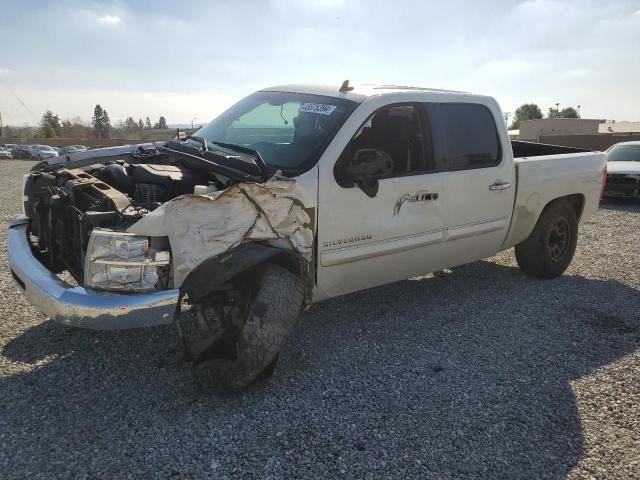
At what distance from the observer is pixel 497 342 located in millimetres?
4047

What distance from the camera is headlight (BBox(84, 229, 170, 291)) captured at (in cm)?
277

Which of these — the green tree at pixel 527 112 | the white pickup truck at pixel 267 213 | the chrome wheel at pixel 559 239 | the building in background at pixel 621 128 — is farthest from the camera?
the green tree at pixel 527 112

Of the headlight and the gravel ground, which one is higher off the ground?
the headlight

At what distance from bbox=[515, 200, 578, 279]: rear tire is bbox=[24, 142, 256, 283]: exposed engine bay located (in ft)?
11.8

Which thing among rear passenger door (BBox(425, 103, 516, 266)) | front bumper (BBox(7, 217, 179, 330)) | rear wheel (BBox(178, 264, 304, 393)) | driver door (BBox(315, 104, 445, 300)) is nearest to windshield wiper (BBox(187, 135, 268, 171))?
driver door (BBox(315, 104, 445, 300))

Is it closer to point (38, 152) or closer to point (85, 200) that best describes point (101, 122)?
point (38, 152)

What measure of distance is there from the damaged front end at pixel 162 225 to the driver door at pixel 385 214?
9.6 inches

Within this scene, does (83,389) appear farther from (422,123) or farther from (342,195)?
(422,123)

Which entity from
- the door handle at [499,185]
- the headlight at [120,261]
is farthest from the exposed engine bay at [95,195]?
the door handle at [499,185]

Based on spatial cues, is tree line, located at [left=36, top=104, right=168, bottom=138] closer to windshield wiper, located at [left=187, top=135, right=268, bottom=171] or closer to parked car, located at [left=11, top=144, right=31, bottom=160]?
parked car, located at [left=11, top=144, right=31, bottom=160]

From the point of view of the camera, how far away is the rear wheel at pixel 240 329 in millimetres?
2951

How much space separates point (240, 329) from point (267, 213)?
2.34 feet

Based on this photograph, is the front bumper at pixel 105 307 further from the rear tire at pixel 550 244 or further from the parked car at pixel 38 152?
the parked car at pixel 38 152

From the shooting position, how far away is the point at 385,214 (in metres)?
3.84
